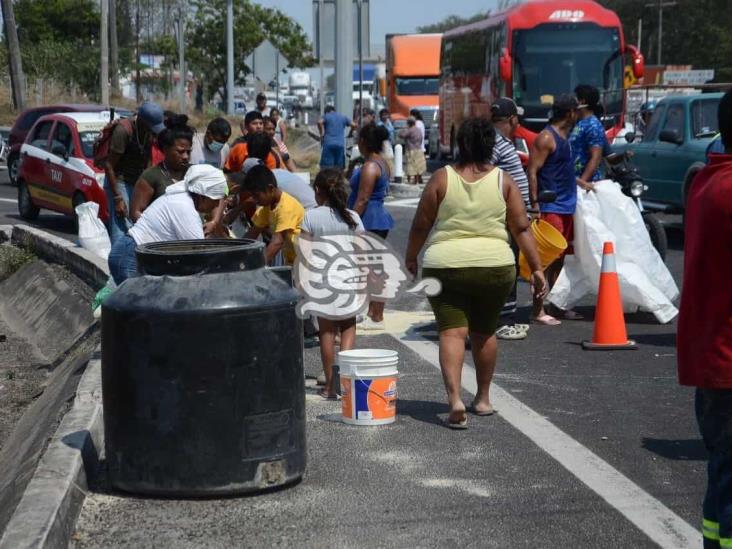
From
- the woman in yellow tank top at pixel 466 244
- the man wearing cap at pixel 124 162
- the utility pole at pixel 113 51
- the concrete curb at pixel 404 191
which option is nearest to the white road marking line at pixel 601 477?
the woman in yellow tank top at pixel 466 244

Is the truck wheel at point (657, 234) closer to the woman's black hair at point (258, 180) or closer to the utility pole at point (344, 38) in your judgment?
the utility pole at point (344, 38)

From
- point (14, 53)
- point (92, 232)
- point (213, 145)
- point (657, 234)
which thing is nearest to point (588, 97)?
point (657, 234)

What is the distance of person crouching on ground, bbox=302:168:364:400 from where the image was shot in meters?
8.27

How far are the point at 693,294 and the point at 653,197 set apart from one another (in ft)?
42.7

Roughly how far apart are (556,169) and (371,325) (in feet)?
6.60

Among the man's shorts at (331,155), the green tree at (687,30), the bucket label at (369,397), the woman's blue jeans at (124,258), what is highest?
the green tree at (687,30)

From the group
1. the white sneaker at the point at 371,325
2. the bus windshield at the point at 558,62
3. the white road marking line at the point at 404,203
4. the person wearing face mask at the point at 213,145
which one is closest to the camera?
the white sneaker at the point at 371,325

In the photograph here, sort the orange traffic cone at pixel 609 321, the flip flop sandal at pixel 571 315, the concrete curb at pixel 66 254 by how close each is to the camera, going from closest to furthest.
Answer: the orange traffic cone at pixel 609 321
the flip flop sandal at pixel 571 315
the concrete curb at pixel 66 254

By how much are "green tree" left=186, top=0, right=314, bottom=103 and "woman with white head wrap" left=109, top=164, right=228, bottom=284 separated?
58102 millimetres

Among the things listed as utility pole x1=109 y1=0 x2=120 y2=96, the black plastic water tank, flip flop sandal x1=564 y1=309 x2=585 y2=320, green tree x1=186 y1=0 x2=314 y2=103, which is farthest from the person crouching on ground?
green tree x1=186 y1=0 x2=314 y2=103

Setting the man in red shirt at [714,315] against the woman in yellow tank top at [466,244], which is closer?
the man in red shirt at [714,315]

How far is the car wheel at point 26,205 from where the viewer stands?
2044 cm

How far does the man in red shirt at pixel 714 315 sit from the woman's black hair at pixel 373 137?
582 centimetres

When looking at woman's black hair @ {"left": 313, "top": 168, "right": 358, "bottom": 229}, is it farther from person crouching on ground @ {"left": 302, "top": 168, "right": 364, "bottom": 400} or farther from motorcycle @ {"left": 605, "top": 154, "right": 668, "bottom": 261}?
motorcycle @ {"left": 605, "top": 154, "right": 668, "bottom": 261}
